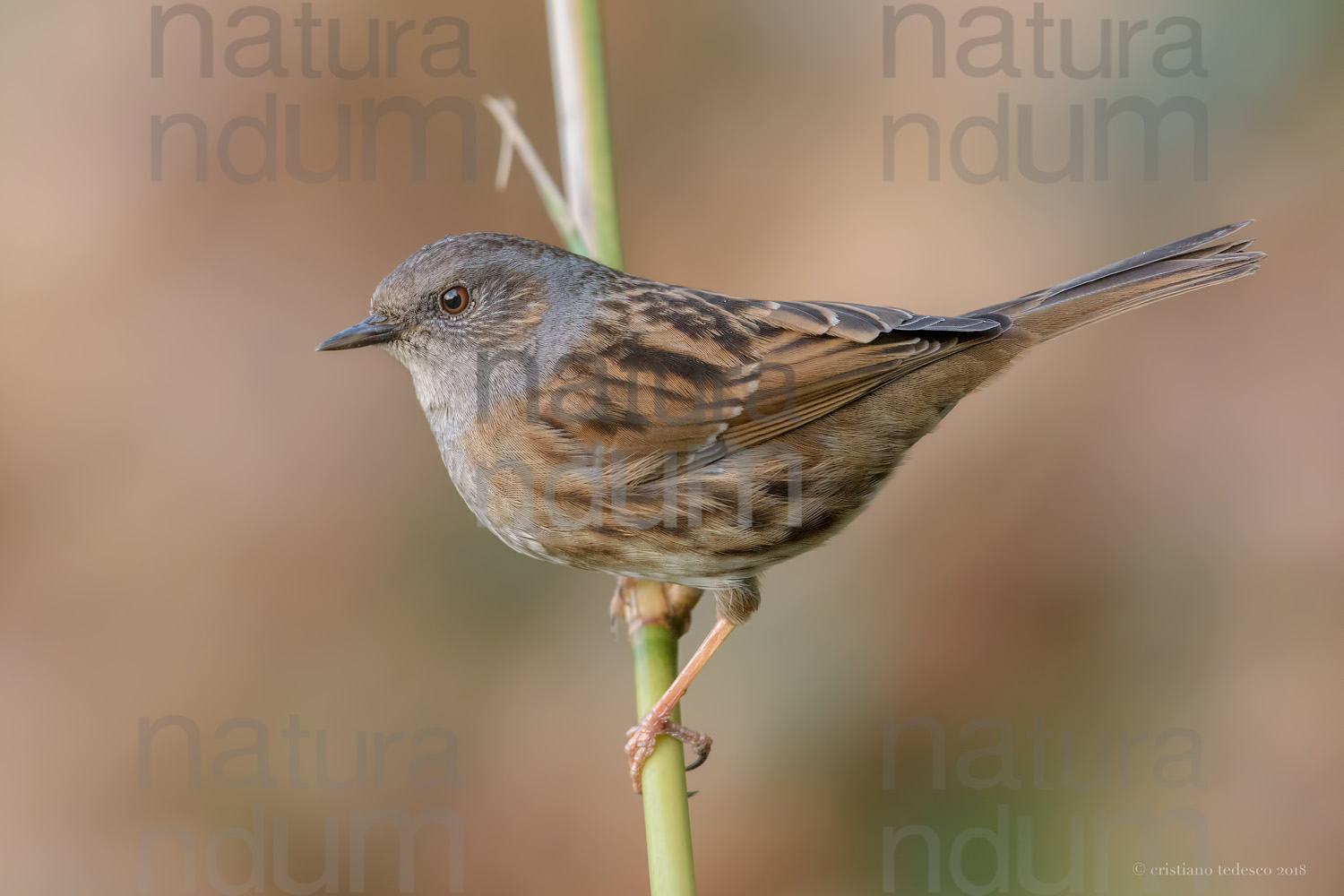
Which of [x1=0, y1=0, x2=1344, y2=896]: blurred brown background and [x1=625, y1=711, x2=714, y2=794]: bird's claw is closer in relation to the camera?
[x1=625, y1=711, x2=714, y2=794]: bird's claw

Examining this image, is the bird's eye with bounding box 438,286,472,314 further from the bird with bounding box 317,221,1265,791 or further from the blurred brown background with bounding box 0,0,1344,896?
the blurred brown background with bounding box 0,0,1344,896

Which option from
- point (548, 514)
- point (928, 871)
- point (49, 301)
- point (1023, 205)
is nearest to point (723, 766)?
point (928, 871)

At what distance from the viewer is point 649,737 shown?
3066 mm

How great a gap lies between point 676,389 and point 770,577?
1833 mm

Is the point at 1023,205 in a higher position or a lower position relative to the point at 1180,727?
higher

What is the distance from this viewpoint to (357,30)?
5648mm

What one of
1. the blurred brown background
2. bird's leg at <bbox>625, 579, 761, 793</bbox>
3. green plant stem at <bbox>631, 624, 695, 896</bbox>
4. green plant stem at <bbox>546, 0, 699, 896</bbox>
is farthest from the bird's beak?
the blurred brown background

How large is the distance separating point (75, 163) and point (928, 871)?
17.0 ft

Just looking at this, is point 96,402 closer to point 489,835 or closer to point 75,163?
point 75,163

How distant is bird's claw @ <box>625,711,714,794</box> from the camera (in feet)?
9.98

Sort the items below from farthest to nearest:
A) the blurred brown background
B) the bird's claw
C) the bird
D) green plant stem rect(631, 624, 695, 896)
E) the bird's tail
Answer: the blurred brown background
the bird
the bird's tail
the bird's claw
green plant stem rect(631, 624, 695, 896)

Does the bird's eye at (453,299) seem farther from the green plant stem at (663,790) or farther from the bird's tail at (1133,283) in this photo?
the bird's tail at (1133,283)

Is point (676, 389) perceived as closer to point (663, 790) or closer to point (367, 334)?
point (367, 334)

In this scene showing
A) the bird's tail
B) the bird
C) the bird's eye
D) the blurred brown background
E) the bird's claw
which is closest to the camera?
the bird's claw
